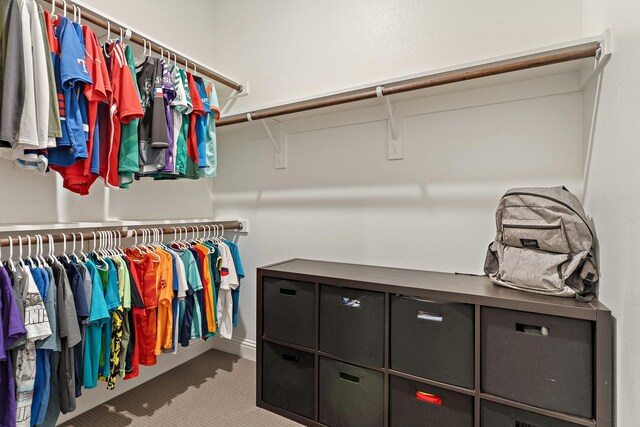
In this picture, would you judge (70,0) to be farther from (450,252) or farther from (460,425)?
(460,425)

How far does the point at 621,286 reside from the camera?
1017 millimetres


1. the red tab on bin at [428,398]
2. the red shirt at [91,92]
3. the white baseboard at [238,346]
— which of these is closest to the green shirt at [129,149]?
the red shirt at [91,92]

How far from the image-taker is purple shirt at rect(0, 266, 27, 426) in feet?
3.92

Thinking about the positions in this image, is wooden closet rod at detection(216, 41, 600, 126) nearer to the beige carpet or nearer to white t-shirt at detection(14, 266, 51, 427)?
white t-shirt at detection(14, 266, 51, 427)

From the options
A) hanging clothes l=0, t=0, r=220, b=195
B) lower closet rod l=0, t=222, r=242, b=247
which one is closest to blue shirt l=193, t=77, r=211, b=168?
hanging clothes l=0, t=0, r=220, b=195

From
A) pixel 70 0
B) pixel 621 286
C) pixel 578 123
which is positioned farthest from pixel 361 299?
pixel 70 0

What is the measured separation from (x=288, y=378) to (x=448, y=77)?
1.81 m

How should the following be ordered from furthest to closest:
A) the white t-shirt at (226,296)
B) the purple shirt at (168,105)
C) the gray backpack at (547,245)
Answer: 1. the white t-shirt at (226,296)
2. the purple shirt at (168,105)
3. the gray backpack at (547,245)

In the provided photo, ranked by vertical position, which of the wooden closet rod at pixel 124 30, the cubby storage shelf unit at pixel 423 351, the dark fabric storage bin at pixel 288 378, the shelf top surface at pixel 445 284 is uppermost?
the wooden closet rod at pixel 124 30

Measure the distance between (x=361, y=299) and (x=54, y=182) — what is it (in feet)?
5.83

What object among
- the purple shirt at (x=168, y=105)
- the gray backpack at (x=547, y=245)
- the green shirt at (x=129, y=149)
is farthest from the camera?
the purple shirt at (x=168, y=105)

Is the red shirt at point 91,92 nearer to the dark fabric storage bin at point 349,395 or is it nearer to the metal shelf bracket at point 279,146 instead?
the metal shelf bracket at point 279,146

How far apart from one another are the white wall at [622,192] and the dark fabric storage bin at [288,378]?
1288 millimetres

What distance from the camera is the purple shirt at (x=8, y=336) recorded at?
1.20 metres
